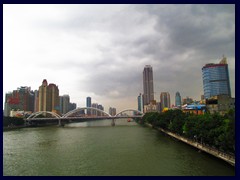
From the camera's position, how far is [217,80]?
359ft

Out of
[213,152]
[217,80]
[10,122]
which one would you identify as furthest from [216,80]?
[213,152]

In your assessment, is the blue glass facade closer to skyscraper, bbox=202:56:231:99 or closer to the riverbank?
skyscraper, bbox=202:56:231:99

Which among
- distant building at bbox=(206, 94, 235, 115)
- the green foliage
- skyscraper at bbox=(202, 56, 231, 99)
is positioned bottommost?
the green foliage

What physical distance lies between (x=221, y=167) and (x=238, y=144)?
10430mm

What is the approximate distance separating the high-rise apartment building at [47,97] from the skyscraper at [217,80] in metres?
107

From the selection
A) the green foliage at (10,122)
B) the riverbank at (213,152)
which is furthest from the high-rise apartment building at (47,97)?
the riverbank at (213,152)

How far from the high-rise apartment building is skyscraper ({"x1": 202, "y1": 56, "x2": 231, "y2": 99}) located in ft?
351

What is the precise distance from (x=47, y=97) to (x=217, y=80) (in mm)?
113753

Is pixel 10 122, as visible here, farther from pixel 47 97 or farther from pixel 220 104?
pixel 47 97

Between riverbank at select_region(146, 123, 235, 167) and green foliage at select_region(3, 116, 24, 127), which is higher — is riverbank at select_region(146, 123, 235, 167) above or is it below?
above

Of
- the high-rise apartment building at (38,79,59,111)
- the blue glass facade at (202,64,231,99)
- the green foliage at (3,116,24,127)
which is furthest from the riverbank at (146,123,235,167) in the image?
the high-rise apartment building at (38,79,59,111)

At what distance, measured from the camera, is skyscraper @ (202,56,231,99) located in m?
109

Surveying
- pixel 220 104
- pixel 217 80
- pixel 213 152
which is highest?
pixel 217 80
